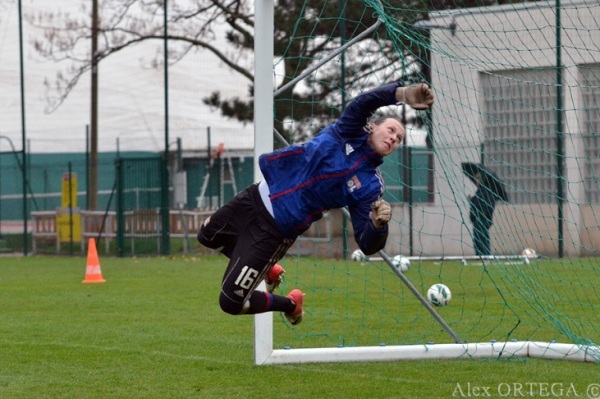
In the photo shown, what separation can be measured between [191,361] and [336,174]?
87.2 inches

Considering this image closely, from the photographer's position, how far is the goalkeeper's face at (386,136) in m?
6.42

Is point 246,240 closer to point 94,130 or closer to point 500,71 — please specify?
point 500,71

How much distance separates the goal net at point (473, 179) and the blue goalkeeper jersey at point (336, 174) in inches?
52.3

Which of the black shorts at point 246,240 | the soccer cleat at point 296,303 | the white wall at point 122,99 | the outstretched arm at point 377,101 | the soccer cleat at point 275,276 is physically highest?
the white wall at point 122,99

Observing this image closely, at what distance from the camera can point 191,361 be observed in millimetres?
7746

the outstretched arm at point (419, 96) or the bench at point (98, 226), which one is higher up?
the outstretched arm at point (419, 96)

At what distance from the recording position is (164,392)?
21.4 feet

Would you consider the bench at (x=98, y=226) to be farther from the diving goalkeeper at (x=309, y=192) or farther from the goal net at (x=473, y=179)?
the diving goalkeeper at (x=309, y=192)

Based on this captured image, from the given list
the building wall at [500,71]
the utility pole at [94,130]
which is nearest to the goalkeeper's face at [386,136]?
the building wall at [500,71]

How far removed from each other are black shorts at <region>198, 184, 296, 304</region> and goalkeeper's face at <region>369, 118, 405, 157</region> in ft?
2.98

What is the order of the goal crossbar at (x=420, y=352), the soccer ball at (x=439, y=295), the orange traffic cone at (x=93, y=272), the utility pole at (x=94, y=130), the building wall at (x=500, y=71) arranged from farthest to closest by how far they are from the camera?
the utility pole at (x=94, y=130), the orange traffic cone at (x=93, y=272), the soccer ball at (x=439, y=295), the building wall at (x=500, y=71), the goal crossbar at (x=420, y=352)

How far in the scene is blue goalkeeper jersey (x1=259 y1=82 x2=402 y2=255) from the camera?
6484 mm

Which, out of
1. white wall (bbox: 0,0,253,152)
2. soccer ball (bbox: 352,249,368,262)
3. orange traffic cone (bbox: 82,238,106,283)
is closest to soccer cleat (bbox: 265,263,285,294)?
soccer ball (bbox: 352,249,368,262)

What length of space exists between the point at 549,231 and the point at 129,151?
18161 mm
